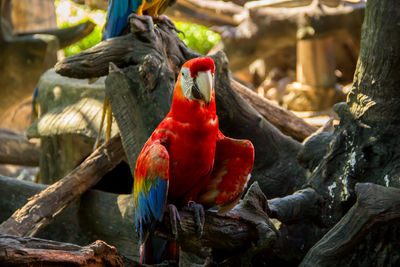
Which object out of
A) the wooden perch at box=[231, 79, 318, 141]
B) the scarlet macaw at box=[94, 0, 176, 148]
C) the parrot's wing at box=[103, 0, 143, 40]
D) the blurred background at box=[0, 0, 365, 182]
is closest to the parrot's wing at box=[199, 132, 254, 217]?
the scarlet macaw at box=[94, 0, 176, 148]

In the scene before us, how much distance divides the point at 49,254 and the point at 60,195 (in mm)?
1166

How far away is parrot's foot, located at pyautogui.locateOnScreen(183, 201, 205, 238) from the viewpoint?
1580 mm

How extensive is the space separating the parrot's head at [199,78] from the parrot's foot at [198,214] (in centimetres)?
32

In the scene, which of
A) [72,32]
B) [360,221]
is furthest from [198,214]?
[72,32]

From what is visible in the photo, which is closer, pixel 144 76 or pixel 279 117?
pixel 144 76

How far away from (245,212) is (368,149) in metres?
0.63

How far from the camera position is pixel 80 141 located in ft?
9.85

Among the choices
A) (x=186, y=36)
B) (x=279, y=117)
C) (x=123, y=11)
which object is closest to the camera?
(x=123, y=11)

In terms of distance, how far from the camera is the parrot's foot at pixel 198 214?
62.2 inches

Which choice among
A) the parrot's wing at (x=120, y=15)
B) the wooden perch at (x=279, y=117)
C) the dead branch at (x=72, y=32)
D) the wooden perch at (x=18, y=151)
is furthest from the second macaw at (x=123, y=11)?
the dead branch at (x=72, y=32)

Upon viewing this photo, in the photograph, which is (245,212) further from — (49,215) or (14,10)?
(14,10)

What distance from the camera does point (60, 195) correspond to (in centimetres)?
251

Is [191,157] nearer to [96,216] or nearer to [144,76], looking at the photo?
[144,76]

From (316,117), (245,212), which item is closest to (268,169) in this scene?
(245,212)
